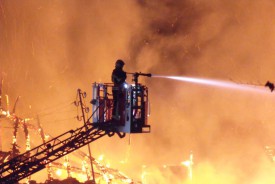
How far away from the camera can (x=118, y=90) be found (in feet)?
30.5

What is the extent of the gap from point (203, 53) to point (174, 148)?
7.84 m

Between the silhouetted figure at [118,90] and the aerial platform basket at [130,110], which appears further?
the silhouetted figure at [118,90]

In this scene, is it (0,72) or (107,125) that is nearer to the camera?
(107,125)

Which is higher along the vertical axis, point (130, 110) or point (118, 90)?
point (118, 90)

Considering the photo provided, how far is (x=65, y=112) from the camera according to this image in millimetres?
28328

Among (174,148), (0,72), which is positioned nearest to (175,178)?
(174,148)

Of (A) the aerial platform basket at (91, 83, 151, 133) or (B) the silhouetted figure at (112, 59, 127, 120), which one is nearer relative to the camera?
(A) the aerial platform basket at (91, 83, 151, 133)

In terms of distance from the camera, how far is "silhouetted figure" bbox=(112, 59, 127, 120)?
9.25 m

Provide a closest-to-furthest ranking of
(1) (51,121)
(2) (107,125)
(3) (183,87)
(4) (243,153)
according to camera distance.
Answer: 1. (2) (107,125)
2. (4) (243,153)
3. (1) (51,121)
4. (3) (183,87)

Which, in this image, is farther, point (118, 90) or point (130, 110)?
point (118, 90)

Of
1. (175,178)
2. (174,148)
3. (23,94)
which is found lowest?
(175,178)

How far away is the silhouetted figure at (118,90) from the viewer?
925cm

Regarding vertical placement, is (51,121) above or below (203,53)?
below

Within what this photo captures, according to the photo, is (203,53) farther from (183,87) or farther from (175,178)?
(175,178)
